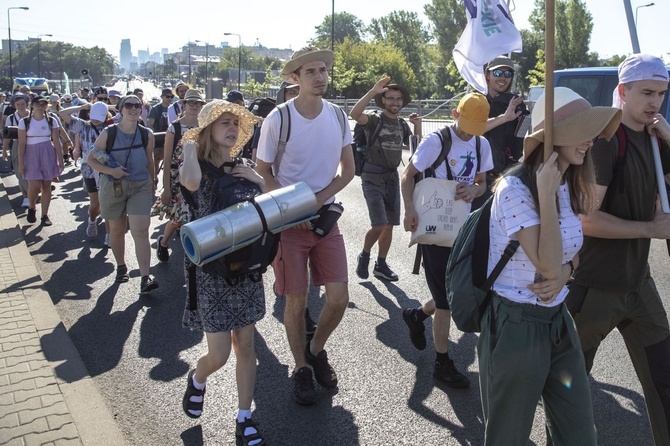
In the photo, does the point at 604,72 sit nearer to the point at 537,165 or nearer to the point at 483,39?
the point at 483,39

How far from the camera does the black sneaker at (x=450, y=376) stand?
4359mm

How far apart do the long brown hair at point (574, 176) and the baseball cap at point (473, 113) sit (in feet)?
5.24

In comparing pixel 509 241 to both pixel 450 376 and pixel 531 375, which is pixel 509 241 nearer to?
pixel 531 375

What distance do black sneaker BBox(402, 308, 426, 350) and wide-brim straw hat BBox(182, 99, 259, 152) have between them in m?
1.76

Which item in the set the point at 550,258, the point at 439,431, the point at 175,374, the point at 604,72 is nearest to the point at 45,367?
the point at 175,374

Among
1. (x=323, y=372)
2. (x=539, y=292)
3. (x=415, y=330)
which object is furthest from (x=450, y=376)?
(x=539, y=292)

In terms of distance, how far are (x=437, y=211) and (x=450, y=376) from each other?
1079mm

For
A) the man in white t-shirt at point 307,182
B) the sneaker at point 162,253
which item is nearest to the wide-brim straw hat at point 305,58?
the man in white t-shirt at point 307,182

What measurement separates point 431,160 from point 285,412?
6.11 ft

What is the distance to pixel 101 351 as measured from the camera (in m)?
5.13

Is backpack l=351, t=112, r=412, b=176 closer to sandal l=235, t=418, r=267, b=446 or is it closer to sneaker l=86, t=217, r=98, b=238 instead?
sandal l=235, t=418, r=267, b=446

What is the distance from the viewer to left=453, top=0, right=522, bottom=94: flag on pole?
7.07m

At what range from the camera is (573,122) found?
252 cm

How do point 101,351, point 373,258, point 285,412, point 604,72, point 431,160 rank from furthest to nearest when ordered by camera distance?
point 604,72, point 373,258, point 101,351, point 431,160, point 285,412
